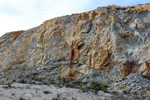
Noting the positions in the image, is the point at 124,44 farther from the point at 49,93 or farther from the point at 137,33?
the point at 49,93

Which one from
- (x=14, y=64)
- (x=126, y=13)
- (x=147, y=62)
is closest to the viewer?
(x=147, y=62)

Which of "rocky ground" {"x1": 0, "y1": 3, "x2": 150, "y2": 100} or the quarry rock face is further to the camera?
the quarry rock face

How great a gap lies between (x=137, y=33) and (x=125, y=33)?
1.02m

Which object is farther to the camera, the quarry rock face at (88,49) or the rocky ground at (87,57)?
the quarry rock face at (88,49)

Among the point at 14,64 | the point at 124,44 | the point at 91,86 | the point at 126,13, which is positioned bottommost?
the point at 91,86

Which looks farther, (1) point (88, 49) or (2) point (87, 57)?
(1) point (88, 49)

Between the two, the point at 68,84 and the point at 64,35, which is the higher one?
the point at 64,35

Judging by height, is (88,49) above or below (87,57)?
above

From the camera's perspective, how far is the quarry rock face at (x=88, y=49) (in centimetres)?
1546

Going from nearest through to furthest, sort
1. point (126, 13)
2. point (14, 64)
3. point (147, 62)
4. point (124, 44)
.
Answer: point (147, 62)
point (124, 44)
point (126, 13)
point (14, 64)

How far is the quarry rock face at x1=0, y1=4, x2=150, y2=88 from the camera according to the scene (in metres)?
15.5

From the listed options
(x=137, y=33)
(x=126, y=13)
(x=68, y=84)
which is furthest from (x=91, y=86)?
(x=126, y=13)

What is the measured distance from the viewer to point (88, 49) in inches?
678

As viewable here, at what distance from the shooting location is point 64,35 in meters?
19.2
